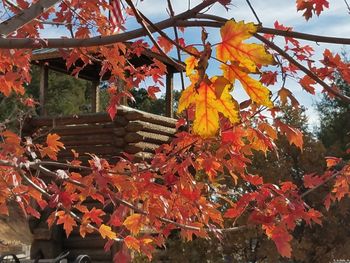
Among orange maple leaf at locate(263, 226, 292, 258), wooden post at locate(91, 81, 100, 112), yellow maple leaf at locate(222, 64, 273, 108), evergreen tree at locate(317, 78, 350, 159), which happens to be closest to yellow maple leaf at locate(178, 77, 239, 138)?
yellow maple leaf at locate(222, 64, 273, 108)

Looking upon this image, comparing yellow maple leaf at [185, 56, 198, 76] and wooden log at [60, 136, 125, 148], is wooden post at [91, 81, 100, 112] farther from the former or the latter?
yellow maple leaf at [185, 56, 198, 76]

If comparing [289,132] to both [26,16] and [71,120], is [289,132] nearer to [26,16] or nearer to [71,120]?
[26,16]

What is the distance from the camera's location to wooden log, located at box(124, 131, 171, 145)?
10.1 metres

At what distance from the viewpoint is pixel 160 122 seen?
37.6ft

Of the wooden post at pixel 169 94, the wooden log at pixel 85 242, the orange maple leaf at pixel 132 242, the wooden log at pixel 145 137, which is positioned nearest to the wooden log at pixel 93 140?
the wooden log at pixel 145 137

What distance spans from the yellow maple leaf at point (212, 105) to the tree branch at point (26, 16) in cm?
63

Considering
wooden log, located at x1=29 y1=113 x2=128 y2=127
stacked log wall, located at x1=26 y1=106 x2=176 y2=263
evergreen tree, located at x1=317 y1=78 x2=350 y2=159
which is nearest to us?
stacked log wall, located at x1=26 y1=106 x2=176 y2=263

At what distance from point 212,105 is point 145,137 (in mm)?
9076

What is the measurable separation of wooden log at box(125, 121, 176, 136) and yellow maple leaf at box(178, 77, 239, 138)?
28.2ft

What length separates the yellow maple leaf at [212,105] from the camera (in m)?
1.49

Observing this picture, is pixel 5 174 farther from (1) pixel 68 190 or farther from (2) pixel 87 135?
(2) pixel 87 135

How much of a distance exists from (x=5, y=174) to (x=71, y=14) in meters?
1.47

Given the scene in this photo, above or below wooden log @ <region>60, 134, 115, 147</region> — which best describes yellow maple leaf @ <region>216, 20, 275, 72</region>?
below

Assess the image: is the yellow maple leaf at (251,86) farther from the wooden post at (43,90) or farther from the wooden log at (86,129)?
the wooden post at (43,90)
